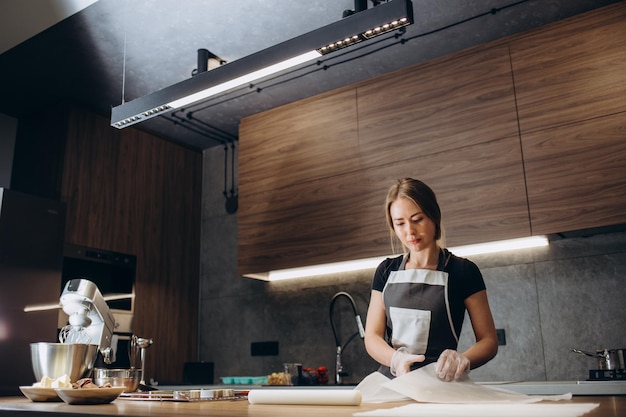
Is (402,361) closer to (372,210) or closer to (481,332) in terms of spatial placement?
(481,332)

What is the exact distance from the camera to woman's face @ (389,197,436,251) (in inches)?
Result: 77.0

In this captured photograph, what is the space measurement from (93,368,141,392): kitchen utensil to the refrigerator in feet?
5.35

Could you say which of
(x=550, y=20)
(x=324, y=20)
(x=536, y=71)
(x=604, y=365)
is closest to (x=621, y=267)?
(x=604, y=365)

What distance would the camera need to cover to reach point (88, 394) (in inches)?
57.6

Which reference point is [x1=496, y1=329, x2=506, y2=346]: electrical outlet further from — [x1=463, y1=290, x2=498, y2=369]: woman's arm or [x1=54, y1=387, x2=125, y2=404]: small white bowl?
[x1=54, y1=387, x2=125, y2=404]: small white bowl

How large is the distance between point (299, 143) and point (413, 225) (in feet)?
5.81

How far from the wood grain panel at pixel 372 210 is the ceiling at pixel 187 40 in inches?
27.1

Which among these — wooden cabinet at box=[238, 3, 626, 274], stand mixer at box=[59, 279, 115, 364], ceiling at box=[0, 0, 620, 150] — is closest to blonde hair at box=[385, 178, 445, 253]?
wooden cabinet at box=[238, 3, 626, 274]

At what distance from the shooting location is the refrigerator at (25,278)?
3.16m

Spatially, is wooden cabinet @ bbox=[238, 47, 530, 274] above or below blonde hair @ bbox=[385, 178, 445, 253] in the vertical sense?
above

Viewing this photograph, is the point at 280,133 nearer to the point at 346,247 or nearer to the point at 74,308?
the point at 346,247

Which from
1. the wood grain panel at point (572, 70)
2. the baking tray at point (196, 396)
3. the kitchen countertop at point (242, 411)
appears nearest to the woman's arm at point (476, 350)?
the kitchen countertop at point (242, 411)

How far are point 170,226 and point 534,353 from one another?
8.42ft

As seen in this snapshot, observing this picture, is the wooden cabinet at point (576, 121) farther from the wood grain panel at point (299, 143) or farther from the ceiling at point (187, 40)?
the wood grain panel at point (299, 143)
